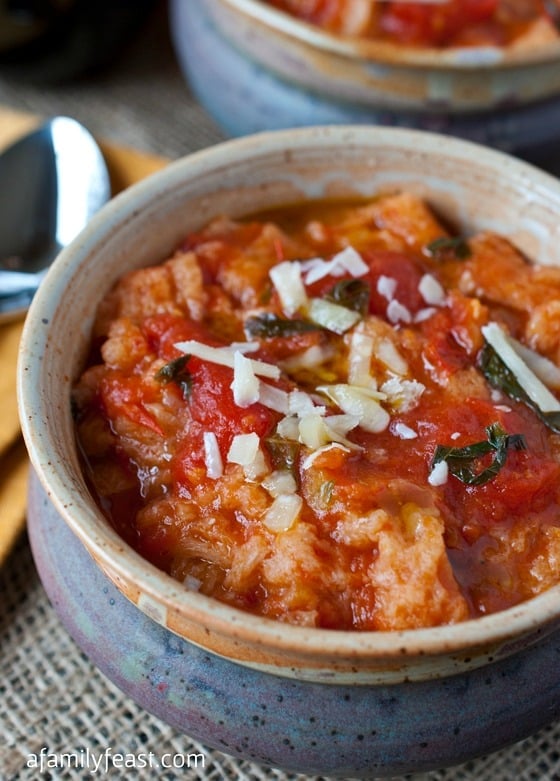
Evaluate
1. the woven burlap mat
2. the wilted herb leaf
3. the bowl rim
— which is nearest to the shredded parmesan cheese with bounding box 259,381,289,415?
the wilted herb leaf

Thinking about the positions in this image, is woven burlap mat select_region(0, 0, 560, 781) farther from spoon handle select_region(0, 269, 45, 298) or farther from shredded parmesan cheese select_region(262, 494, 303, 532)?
spoon handle select_region(0, 269, 45, 298)

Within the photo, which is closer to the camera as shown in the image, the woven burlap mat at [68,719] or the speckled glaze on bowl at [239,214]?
the speckled glaze on bowl at [239,214]

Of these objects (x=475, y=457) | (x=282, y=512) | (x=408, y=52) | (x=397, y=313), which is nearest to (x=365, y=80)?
(x=408, y=52)

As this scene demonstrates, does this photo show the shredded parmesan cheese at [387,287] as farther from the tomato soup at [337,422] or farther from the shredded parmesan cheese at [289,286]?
the shredded parmesan cheese at [289,286]

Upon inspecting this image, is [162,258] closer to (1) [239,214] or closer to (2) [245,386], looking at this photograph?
(1) [239,214]

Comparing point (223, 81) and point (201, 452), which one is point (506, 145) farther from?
point (201, 452)

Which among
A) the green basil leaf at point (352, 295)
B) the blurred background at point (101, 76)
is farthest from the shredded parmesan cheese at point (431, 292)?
the blurred background at point (101, 76)
